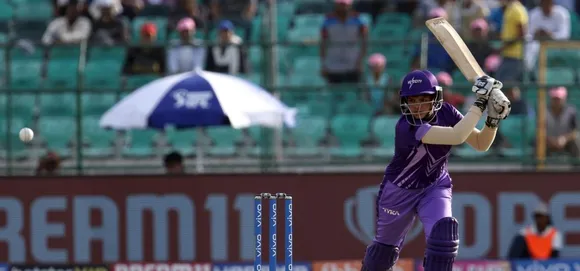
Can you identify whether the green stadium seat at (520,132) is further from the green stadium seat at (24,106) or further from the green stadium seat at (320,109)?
the green stadium seat at (24,106)

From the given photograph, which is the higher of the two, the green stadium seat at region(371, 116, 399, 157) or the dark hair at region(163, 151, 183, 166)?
the green stadium seat at region(371, 116, 399, 157)

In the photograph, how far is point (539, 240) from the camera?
44.7 feet

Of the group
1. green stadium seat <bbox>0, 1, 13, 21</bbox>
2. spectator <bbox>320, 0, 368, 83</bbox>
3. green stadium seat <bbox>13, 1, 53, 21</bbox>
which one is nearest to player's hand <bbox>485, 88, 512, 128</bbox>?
spectator <bbox>320, 0, 368, 83</bbox>

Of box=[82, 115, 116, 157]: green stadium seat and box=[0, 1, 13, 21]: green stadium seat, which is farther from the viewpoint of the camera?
box=[0, 1, 13, 21]: green stadium seat

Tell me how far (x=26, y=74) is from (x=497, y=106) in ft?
23.6

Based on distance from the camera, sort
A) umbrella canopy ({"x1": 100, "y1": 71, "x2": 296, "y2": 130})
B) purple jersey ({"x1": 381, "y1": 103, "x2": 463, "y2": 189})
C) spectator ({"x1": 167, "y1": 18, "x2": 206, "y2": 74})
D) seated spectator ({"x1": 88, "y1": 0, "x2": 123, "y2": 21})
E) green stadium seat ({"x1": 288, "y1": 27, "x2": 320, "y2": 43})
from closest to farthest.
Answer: purple jersey ({"x1": 381, "y1": 103, "x2": 463, "y2": 189}), umbrella canopy ({"x1": 100, "y1": 71, "x2": 296, "y2": 130}), spectator ({"x1": 167, "y1": 18, "x2": 206, "y2": 74}), seated spectator ({"x1": 88, "y1": 0, "x2": 123, "y2": 21}), green stadium seat ({"x1": 288, "y1": 27, "x2": 320, "y2": 43})

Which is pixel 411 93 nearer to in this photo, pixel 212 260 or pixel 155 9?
pixel 212 260

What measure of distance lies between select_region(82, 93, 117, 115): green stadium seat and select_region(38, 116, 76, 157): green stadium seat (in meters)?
0.20

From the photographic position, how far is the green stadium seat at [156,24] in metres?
15.7

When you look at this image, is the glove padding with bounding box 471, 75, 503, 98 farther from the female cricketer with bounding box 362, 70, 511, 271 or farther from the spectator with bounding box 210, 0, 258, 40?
the spectator with bounding box 210, 0, 258, 40

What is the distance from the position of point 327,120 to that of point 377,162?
0.71 meters

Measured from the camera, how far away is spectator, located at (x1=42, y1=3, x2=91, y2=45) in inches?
Result: 600

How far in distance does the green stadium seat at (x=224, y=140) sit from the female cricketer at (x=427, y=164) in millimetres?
4595

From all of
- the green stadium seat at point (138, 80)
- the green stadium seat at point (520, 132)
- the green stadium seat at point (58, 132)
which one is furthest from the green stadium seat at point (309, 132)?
the green stadium seat at point (58, 132)
